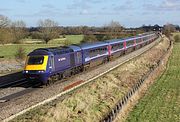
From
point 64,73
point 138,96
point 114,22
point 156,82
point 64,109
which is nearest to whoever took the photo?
point 64,109

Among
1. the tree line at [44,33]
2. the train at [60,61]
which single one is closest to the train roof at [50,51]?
the train at [60,61]

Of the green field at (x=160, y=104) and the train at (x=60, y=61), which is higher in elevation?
the train at (x=60, y=61)

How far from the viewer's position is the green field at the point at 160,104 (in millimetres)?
19781

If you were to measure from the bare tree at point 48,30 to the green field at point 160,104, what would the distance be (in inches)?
3349

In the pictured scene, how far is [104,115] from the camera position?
19.6 meters

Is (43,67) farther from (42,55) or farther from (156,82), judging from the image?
(156,82)

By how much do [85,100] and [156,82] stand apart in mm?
12920

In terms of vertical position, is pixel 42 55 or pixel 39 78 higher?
pixel 42 55

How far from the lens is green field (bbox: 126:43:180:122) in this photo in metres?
19.8

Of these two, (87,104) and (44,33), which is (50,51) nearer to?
(87,104)

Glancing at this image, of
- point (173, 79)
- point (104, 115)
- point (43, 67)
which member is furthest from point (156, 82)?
point (104, 115)

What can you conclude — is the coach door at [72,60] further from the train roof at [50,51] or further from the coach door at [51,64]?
the coach door at [51,64]

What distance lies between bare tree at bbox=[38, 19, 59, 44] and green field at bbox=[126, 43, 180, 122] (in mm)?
85075

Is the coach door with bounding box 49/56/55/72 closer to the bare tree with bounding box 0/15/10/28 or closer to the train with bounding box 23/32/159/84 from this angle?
the train with bounding box 23/32/159/84
